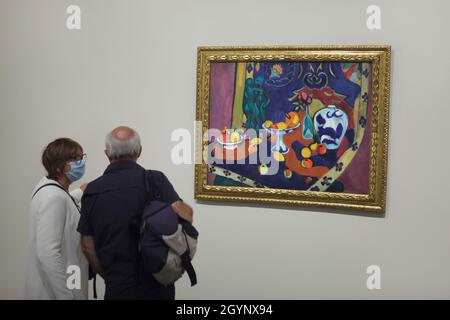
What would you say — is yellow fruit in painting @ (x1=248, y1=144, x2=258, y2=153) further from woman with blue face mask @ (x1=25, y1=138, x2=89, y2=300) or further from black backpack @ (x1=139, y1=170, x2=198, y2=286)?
woman with blue face mask @ (x1=25, y1=138, x2=89, y2=300)

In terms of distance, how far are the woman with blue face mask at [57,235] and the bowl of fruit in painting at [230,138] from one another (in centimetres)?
80

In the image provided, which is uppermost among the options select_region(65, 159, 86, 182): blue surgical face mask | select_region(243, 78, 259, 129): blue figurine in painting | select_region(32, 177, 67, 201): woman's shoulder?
select_region(243, 78, 259, 129): blue figurine in painting

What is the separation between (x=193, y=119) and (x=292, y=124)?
58cm

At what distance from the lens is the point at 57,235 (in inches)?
81.0

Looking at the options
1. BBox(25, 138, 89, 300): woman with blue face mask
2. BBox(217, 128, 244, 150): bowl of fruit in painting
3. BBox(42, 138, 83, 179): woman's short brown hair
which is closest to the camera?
BBox(25, 138, 89, 300): woman with blue face mask

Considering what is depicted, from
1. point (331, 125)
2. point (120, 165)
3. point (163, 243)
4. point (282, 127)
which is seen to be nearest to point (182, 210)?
point (163, 243)

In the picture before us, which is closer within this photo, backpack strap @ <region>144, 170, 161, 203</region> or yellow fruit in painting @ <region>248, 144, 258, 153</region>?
backpack strap @ <region>144, 170, 161, 203</region>

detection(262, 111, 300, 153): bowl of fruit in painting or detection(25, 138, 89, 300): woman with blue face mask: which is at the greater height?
detection(262, 111, 300, 153): bowl of fruit in painting

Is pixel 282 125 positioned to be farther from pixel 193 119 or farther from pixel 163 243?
pixel 163 243

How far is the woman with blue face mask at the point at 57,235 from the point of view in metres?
2.05

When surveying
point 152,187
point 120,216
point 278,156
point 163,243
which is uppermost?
point 278,156

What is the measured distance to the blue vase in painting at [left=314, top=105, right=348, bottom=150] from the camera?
2.50m

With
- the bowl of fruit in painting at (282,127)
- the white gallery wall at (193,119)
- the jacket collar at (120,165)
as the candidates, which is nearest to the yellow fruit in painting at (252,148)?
the bowl of fruit in painting at (282,127)

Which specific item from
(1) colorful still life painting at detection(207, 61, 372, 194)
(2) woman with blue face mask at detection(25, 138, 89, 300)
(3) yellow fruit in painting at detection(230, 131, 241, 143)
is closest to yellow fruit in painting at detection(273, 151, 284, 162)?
(1) colorful still life painting at detection(207, 61, 372, 194)
